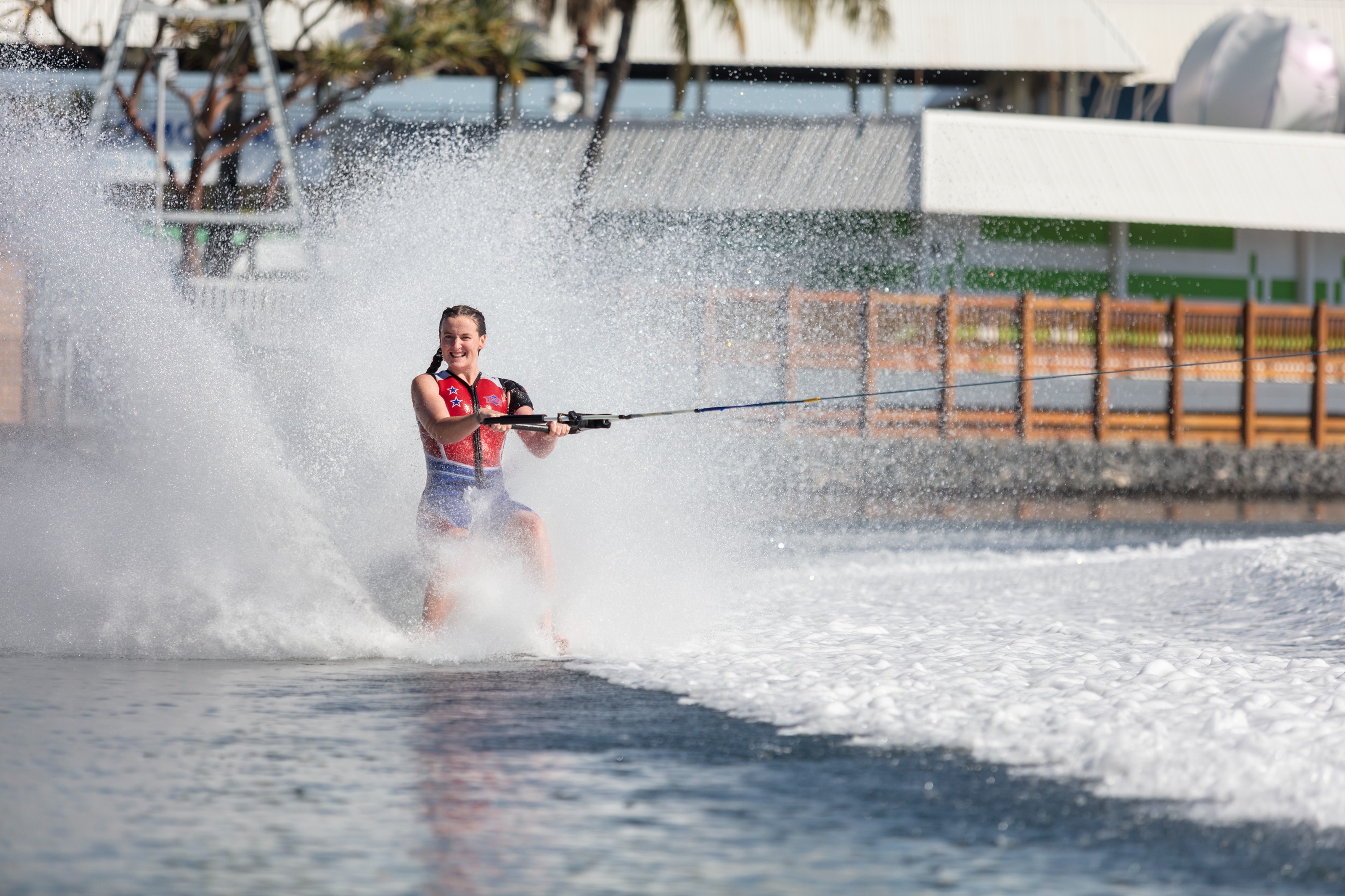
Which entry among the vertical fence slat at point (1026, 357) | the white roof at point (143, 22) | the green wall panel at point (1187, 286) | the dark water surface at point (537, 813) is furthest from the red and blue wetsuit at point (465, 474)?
the green wall panel at point (1187, 286)

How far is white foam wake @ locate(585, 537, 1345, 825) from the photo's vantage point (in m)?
5.05

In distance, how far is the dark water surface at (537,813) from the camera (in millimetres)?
3924

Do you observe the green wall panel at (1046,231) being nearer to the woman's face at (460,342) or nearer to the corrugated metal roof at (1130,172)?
the corrugated metal roof at (1130,172)

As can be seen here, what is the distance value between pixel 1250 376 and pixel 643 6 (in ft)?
49.5

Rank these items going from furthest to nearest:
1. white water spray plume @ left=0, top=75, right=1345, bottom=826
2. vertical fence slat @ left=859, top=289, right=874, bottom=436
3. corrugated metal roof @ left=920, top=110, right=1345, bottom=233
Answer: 1. corrugated metal roof @ left=920, top=110, right=1345, bottom=233
2. vertical fence slat @ left=859, top=289, right=874, bottom=436
3. white water spray plume @ left=0, top=75, right=1345, bottom=826

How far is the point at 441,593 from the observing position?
748 cm

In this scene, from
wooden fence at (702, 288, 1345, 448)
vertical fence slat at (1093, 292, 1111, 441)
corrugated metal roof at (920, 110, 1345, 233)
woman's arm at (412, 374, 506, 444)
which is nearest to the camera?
woman's arm at (412, 374, 506, 444)

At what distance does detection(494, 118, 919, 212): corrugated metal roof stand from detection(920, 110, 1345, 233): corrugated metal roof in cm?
68

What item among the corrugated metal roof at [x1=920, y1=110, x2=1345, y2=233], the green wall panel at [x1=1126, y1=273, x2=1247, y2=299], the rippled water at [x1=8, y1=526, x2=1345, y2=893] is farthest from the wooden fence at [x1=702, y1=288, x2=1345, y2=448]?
the rippled water at [x1=8, y1=526, x2=1345, y2=893]

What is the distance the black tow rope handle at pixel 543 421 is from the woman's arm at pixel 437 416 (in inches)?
1.7

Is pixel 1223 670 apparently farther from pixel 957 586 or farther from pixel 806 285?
pixel 806 285

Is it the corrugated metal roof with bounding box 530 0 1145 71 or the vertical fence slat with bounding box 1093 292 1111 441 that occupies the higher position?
the corrugated metal roof with bounding box 530 0 1145 71

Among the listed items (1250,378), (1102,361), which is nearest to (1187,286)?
(1250,378)

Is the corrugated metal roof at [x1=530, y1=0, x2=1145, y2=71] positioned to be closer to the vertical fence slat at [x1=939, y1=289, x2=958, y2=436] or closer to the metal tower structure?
the vertical fence slat at [x1=939, y1=289, x2=958, y2=436]
